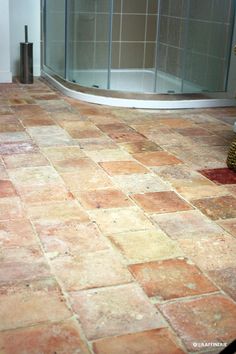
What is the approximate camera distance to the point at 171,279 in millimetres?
1527

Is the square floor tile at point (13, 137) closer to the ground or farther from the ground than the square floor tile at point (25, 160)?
farther from the ground

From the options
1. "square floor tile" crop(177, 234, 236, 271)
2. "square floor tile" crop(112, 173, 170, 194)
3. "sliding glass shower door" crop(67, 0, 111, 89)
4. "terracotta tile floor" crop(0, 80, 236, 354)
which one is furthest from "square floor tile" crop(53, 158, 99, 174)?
"sliding glass shower door" crop(67, 0, 111, 89)

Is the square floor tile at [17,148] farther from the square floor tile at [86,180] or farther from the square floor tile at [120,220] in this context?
the square floor tile at [120,220]

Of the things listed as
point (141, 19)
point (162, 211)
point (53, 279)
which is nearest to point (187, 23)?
point (141, 19)

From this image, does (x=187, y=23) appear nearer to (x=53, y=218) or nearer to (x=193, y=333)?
(x=53, y=218)

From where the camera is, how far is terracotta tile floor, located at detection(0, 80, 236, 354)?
1.29 meters

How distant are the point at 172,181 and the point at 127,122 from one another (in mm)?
1095

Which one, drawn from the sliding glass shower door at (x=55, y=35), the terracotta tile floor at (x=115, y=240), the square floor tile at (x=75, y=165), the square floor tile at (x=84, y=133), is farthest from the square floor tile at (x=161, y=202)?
the sliding glass shower door at (x=55, y=35)

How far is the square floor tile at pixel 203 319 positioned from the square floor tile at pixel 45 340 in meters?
0.26

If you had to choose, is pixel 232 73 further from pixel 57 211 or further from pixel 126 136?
pixel 57 211

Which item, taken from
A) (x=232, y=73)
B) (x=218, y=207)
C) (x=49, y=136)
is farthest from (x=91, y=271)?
(x=232, y=73)

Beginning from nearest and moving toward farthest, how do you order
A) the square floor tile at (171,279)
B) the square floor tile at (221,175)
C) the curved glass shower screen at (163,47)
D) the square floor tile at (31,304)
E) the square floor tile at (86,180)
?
the square floor tile at (31,304) < the square floor tile at (171,279) < the square floor tile at (86,180) < the square floor tile at (221,175) < the curved glass shower screen at (163,47)

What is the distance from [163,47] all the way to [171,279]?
9.79 ft

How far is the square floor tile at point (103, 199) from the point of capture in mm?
2043
